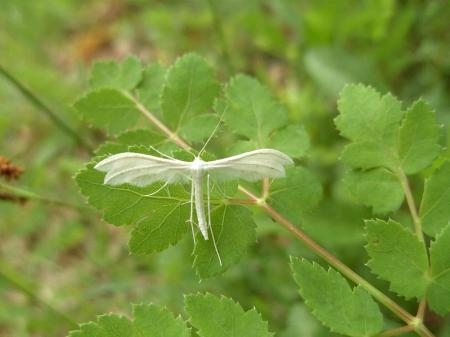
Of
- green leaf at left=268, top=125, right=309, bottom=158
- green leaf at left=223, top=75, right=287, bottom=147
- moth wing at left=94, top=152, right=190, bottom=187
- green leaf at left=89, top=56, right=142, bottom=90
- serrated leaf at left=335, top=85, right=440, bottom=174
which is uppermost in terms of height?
green leaf at left=89, top=56, right=142, bottom=90

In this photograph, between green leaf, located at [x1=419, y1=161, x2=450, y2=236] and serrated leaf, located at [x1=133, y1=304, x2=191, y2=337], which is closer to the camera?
serrated leaf, located at [x1=133, y1=304, x2=191, y2=337]

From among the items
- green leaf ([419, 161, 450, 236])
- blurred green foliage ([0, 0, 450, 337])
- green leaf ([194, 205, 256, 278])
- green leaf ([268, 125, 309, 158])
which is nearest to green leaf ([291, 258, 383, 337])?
green leaf ([194, 205, 256, 278])

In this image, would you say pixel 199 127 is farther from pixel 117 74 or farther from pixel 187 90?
pixel 117 74

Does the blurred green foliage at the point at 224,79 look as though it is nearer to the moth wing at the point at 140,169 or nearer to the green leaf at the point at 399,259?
the moth wing at the point at 140,169

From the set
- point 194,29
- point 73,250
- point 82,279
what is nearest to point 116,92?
point 82,279

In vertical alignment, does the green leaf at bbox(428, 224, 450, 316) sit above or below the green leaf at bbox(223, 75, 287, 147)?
below

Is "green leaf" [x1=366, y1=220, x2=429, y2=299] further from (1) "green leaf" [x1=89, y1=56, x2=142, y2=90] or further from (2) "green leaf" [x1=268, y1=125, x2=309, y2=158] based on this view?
(1) "green leaf" [x1=89, y1=56, x2=142, y2=90]

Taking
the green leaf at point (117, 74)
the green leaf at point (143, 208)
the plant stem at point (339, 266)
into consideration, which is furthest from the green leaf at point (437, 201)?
the green leaf at point (117, 74)
